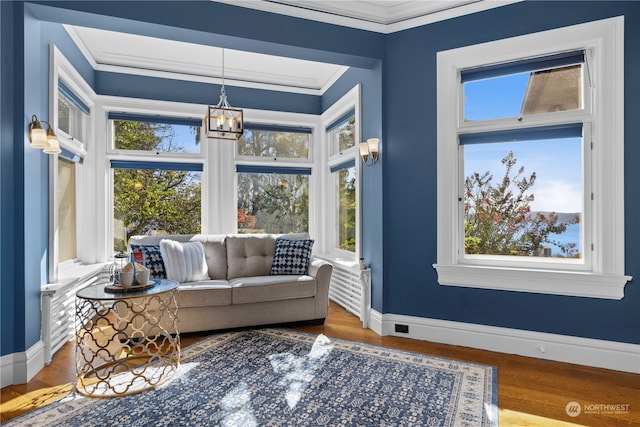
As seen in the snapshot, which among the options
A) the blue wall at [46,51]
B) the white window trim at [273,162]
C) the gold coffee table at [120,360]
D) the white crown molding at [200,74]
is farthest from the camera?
the white window trim at [273,162]

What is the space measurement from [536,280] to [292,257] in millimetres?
2379

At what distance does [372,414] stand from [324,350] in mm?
1019

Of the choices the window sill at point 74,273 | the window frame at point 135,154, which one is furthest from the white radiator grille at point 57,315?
the window frame at point 135,154

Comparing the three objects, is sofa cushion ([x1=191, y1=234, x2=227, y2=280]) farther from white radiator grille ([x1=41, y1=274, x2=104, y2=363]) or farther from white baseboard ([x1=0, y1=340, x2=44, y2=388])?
white baseboard ([x1=0, y1=340, x2=44, y2=388])

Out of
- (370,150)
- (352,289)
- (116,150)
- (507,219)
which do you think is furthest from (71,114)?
(507,219)

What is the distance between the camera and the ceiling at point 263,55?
3295 mm

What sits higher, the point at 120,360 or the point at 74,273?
the point at 74,273

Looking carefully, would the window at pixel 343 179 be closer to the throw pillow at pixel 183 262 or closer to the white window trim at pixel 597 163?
the white window trim at pixel 597 163

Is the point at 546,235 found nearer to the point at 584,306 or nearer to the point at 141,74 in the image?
the point at 584,306

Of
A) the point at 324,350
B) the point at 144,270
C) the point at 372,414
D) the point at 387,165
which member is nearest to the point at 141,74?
the point at 144,270

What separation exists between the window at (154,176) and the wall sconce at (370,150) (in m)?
2.35

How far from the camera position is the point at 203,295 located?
348cm

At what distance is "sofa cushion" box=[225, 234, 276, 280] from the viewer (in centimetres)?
414

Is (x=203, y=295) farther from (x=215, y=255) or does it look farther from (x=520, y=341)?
(x=520, y=341)
